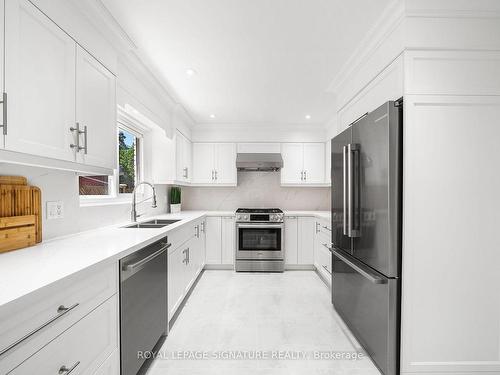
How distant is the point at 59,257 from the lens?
121cm

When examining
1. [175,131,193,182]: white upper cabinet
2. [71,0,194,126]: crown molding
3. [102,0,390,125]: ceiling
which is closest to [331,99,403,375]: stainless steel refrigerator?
[102,0,390,125]: ceiling

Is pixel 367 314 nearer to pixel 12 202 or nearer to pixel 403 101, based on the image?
pixel 403 101

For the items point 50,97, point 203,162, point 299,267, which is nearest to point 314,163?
point 299,267

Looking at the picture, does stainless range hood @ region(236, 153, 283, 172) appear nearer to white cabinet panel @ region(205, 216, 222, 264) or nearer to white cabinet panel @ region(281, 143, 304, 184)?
white cabinet panel @ region(281, 143, 304, 184)

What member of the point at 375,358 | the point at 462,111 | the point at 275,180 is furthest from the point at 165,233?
the point at 275,180

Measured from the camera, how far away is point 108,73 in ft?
5.87

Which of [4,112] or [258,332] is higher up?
[4,112]

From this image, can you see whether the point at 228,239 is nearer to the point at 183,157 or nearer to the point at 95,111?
the point at 183,157

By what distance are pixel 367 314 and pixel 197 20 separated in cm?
239

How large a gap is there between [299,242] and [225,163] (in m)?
1.81

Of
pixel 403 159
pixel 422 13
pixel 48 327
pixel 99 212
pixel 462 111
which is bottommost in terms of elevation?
pixel 48 327

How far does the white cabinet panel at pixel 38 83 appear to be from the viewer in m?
1.06

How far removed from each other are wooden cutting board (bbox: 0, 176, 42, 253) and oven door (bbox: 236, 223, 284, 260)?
111 inches

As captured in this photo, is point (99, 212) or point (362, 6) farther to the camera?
point (99, 212)
